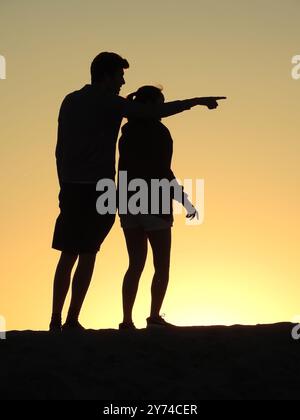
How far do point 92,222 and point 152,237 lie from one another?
25.1 inches

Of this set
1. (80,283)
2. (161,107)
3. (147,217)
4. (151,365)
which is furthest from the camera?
(147,217)

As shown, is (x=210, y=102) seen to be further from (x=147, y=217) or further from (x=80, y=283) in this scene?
(x=80, y=283)

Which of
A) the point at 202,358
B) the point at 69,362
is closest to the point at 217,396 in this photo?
the point at 202,358

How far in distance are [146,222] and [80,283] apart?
2.80 feet

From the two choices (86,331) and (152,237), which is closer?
(86,331)

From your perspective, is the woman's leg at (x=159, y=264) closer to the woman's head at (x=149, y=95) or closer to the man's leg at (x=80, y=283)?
the man's leg at (x=80, y=283)

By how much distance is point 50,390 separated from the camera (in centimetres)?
738

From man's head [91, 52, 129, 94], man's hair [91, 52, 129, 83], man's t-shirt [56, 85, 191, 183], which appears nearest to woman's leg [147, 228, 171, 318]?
man's t-shirt [56, 85, 191, 183]

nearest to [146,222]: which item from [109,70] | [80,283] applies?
[80,283]

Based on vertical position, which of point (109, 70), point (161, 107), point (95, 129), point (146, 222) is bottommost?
point (146, 222)

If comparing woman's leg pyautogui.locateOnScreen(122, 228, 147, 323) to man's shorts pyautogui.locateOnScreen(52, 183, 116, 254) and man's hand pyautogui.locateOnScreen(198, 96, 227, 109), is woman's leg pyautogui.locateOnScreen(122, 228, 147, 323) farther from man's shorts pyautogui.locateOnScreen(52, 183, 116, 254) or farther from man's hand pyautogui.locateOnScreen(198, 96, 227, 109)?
man's hand pyautogui.locateOnScreen(198, 96, 227, 109)

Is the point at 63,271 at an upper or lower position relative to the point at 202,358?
upper

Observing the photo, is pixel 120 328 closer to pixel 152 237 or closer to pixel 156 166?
pixel 152 237

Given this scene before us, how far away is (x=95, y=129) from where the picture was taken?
29.4 feet
